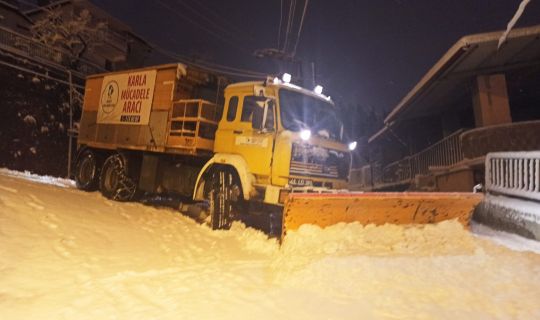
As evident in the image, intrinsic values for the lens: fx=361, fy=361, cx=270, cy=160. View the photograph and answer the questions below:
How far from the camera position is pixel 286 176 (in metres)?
6.98

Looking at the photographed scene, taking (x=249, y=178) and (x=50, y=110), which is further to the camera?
(x=50, y=110)

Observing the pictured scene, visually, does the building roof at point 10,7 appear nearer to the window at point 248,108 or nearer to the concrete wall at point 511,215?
the window at point 248,108

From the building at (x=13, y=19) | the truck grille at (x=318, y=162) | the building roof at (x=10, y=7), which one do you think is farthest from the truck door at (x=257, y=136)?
the building roof at (x=10, y=7)

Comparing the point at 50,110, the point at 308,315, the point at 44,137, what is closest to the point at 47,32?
the point at 50,110

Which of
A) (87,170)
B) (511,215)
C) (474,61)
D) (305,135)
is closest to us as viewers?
(511,215)

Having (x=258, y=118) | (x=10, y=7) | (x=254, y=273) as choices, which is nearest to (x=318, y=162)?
(x=258, y=118)

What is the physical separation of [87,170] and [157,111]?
392 centimetres

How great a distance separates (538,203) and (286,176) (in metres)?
4.50

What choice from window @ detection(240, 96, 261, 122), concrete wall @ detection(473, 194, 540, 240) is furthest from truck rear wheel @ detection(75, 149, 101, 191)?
concrete wall @ detection(473, 194, 540, 240)

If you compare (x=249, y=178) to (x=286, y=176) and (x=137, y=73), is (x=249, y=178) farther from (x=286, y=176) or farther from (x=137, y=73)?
(x=137, y=73)

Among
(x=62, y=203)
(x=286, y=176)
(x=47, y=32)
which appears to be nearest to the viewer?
(x=286, y=176)

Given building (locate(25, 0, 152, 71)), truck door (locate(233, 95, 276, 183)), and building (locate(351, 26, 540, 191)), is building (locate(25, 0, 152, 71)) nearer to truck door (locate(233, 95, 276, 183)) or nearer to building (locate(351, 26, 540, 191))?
building (locate(351, 26, 540, 191))

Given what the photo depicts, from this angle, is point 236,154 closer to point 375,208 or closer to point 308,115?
point 308,115

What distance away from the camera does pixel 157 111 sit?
9.43m
